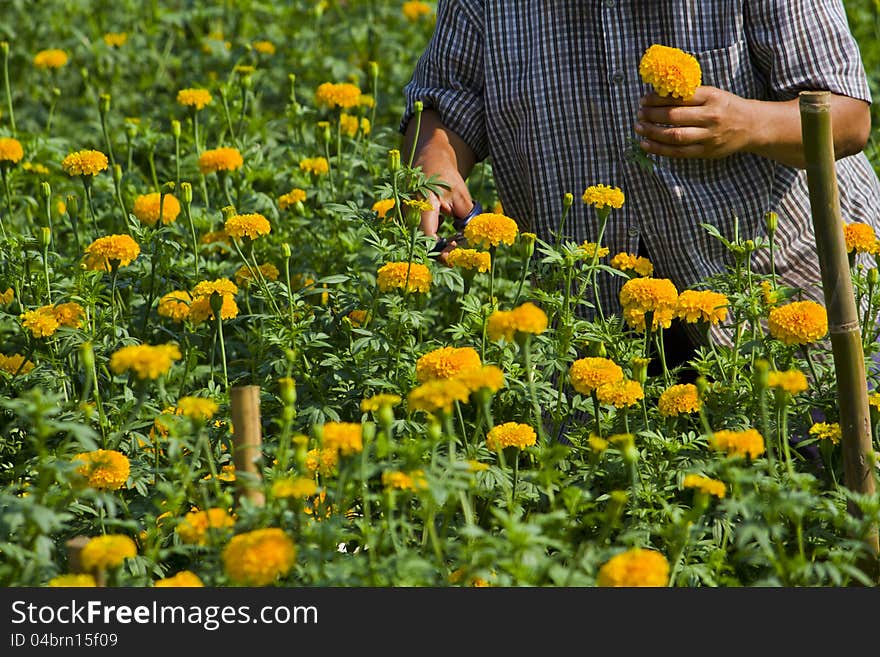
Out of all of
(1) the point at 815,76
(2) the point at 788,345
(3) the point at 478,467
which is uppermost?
(1) the point at 815,76

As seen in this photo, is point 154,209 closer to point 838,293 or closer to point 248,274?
point 248,274

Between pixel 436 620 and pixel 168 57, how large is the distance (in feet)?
10.9

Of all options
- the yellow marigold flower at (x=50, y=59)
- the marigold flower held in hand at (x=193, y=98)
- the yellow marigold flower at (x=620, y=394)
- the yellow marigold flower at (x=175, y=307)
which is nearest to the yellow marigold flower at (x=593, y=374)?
the yellow marigold flower at (x=620, y=394)

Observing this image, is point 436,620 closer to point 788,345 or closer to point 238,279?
point 788,345

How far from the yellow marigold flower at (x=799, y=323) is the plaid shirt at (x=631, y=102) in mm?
640

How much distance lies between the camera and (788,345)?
1.95 metres

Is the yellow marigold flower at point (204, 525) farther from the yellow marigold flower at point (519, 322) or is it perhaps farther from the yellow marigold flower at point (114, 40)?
the yellow marigold flower at point (114, 40)

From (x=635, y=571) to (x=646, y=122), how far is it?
1.17 m

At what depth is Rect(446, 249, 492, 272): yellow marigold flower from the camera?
2.08 metres

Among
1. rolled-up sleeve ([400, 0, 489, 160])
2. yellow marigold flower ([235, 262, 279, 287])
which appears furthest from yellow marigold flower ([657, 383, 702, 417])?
rolled-up sleeve ([400, 0, 489, 160])

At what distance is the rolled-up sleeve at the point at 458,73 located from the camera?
8.68ft

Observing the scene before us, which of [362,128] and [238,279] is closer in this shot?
[238,279]

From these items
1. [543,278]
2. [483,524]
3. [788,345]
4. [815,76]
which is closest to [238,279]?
[543,278]

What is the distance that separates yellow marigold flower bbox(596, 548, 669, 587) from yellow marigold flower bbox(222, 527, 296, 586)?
0.36 metres
